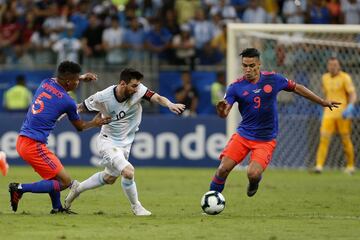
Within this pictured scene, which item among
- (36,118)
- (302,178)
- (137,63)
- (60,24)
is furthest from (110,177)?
(60,24)

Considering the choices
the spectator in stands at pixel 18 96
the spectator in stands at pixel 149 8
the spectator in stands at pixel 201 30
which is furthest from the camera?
the spectator in stands at pixel 149 8

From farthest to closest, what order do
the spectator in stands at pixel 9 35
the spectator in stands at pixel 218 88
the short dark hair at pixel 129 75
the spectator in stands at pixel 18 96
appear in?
the spectator in stands at pixel 9 35 < the spectator in stands at pixel 18 96 < the spectator in stands at pixel 218 88 < the short dark hair at pixel 129 75

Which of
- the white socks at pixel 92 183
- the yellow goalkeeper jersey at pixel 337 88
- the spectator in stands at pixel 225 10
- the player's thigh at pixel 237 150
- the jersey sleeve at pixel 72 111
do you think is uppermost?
the spectator in stands at pixel 225 10

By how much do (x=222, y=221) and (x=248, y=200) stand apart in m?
3.50

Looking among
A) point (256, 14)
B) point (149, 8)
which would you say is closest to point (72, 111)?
point (256, 14)

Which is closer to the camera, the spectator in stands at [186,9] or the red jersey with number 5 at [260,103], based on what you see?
the red jersey with number 5 at [260,103]

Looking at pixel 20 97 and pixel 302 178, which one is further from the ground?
pixel 20 97

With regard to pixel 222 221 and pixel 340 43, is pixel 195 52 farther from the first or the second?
pixel 222 221

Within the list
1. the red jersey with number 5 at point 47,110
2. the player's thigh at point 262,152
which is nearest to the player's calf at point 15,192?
the red jersey with number 5 at point 47,110

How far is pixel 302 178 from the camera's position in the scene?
1959 centimetres

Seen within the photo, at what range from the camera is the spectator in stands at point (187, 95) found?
23.1 m

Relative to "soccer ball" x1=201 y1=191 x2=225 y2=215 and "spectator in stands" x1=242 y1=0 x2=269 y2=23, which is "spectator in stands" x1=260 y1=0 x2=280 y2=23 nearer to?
"spectator in stands" x1=242 y1=0 x2=269 y2=23

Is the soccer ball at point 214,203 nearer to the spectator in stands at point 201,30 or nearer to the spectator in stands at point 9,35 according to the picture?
the spectator in stands at point 201,30

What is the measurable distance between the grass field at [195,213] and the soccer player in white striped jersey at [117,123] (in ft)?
1.09
